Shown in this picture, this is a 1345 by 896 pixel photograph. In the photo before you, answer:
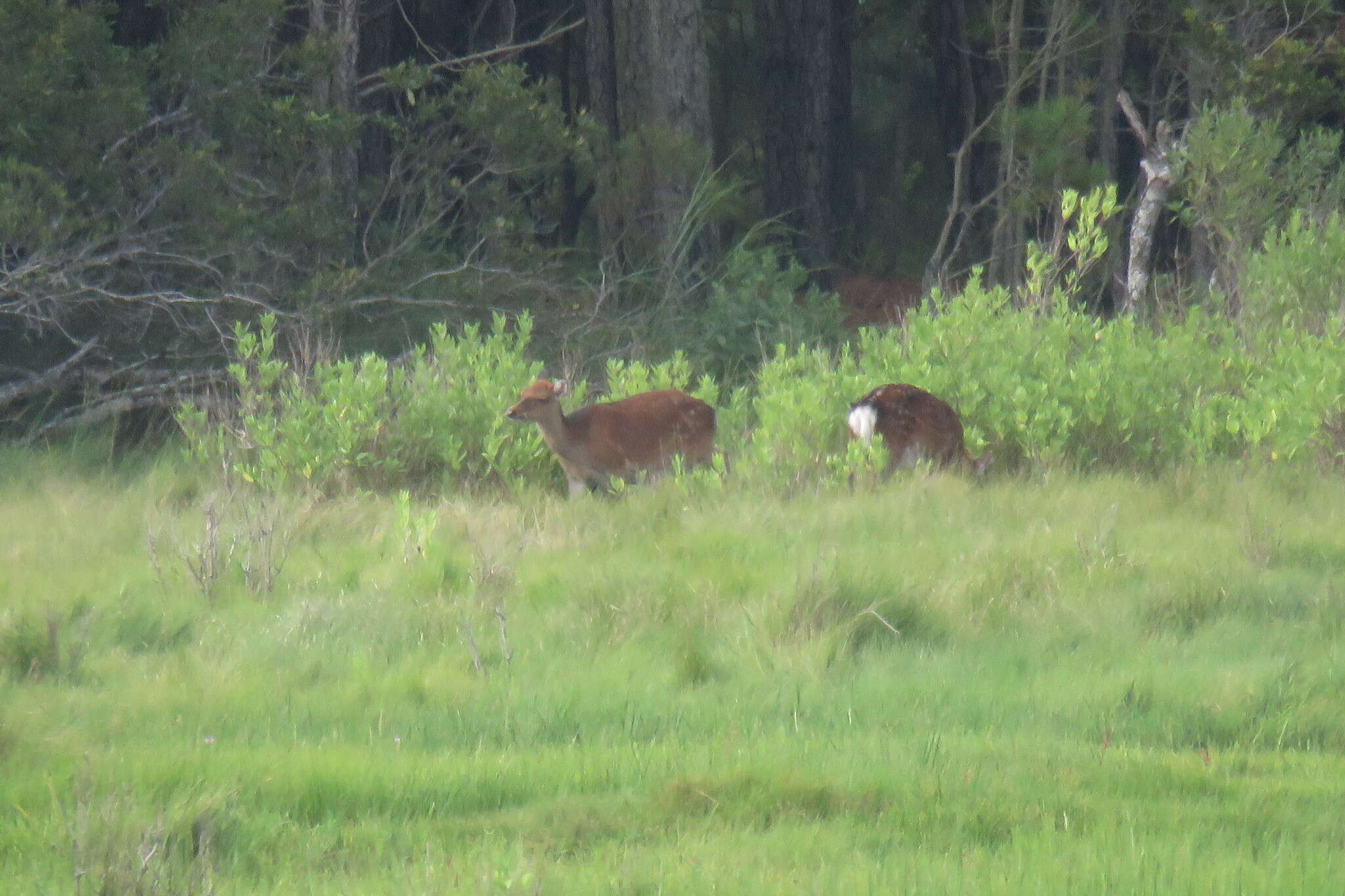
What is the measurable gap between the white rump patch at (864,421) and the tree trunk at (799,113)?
32.5 feet

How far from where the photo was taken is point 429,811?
405 centimetres

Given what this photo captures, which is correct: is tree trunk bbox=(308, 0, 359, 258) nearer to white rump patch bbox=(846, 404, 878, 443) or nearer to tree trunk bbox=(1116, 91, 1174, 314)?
white rump patch bbox=(846, 404, 878, 443)

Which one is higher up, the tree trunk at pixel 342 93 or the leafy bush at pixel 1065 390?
the tree trunk at pixel 342 93

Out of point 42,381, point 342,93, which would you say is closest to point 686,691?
point 42,381

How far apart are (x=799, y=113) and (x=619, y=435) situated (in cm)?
1100

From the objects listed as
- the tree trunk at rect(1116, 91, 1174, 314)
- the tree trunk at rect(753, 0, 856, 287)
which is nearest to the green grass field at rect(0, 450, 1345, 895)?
the tree trunk at rect(1116, 91, 1174, 314)

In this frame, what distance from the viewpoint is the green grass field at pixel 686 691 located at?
12.1 ft

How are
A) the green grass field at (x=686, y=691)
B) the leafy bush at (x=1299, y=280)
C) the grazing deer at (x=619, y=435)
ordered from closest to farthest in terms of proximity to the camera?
the green grass field at (x=686, y=691) → the grazing deer at (x=619, y=435) → the leafy bush at (x=1299, y=280)

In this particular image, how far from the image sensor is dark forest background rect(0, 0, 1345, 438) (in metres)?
10.7

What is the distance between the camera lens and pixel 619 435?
8.66 m

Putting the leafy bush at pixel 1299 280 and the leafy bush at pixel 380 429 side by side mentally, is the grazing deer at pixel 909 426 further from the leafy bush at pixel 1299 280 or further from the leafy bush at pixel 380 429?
the leafy bush at pixel 1299 280

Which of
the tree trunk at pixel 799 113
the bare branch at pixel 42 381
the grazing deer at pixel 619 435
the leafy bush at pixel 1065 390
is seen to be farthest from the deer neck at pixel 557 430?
the tree trunk at pixel 799 113

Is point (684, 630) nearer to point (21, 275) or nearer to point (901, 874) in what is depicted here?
point (901, 874)

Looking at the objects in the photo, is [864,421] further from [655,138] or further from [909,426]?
[655,138]
